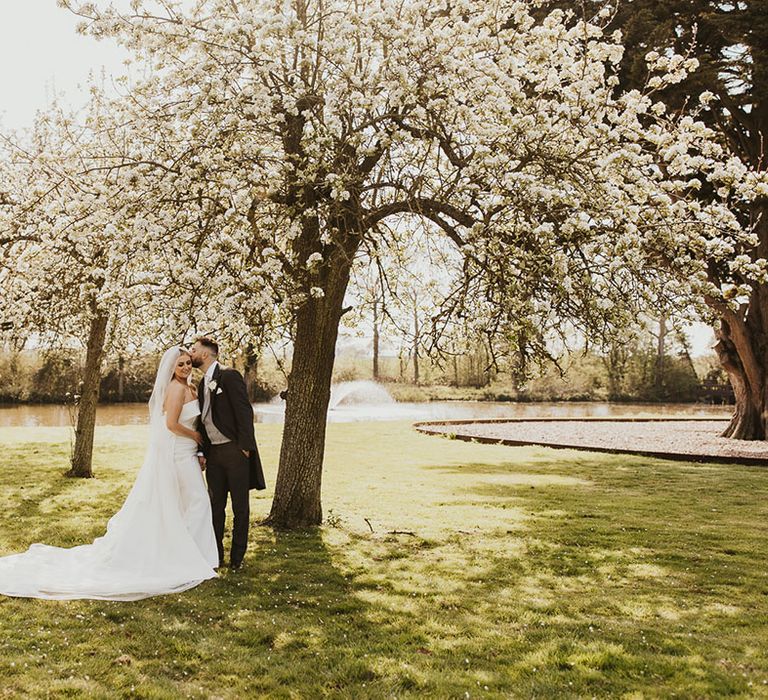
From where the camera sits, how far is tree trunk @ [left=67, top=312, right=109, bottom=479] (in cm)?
1358

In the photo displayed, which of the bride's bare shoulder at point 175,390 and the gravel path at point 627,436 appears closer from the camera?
the bride's bare shoulder at point 175,390

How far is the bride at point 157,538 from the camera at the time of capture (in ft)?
21.6

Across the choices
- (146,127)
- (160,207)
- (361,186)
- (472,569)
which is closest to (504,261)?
(361,186)

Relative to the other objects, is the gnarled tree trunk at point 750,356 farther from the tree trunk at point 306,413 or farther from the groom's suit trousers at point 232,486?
the groom's suit trousers at point 232,486

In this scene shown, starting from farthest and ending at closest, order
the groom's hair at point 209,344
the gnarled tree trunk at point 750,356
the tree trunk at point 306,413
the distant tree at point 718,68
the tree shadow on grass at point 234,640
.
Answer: the gnarled tree trunk at point 750,356 → the distant tree at point 718,68 → the tree trunk at point 306,413 → the groom's hair at point 209,344 → the tree shadow on grass at point 234,640

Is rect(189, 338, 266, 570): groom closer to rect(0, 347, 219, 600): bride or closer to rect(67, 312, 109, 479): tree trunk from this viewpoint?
rect(0, 347, 219, 600): bride

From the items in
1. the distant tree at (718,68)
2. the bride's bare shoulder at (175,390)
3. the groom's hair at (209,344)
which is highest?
the distant tree at (718,68)

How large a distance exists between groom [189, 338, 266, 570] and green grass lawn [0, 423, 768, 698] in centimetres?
64

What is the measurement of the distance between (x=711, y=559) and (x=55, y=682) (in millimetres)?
6820

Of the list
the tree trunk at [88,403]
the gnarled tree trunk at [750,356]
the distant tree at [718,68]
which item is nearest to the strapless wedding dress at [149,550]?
the tree trunk at [88,403]

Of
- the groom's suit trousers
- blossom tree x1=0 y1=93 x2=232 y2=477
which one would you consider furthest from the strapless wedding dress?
blossom tree x1=0 y1=93 x2=232 y2=477

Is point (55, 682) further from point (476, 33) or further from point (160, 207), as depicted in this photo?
point (476, 33)

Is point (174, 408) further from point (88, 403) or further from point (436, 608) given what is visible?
point (88, 403)

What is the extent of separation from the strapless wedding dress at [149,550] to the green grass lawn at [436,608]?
0.29 m
